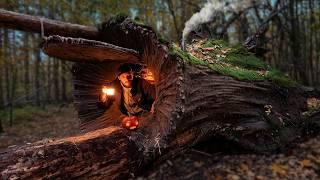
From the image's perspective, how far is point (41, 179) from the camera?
297 centimetres

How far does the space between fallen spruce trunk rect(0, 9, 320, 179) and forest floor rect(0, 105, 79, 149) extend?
5737 mm

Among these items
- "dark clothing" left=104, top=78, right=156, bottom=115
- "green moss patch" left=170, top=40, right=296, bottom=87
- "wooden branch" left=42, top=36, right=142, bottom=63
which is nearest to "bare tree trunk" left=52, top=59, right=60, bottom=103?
"dark clothing" left=104, top=78, right=156, bottom=115

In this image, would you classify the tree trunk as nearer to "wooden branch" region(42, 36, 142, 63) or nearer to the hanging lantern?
the hanging lantern

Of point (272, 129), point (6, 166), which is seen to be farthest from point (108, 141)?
point (272, 129)

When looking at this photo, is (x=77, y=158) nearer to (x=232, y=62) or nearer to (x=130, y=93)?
(x=130, y=93)

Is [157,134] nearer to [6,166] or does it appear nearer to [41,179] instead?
[41,179]

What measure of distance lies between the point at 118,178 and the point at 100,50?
4.73ft

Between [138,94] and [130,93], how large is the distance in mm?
166

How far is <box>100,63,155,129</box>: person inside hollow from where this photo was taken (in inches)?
199

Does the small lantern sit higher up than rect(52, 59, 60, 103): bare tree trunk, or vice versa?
rect(52, 59, 60, 103): bare tree trunk

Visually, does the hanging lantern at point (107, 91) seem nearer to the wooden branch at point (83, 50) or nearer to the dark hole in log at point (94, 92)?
the dark hole in log at point (94, 92)

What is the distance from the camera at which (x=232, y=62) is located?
206 inches

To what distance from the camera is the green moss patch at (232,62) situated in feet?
15.2

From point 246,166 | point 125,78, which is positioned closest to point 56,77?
point 125,78
